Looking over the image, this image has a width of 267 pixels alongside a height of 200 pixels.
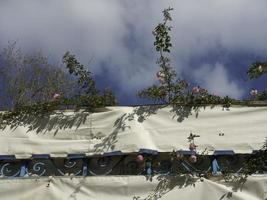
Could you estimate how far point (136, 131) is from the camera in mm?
6586

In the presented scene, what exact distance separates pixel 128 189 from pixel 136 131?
80 cm

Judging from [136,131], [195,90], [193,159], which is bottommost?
[193,159]

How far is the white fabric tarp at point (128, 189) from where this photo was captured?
19.8 feet

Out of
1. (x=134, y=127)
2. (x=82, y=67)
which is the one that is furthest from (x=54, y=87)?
(x=134, y=127)

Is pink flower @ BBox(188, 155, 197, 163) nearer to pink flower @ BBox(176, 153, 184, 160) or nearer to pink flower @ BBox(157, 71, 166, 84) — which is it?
pink flower @ BBox(176, 153, 184, 160)

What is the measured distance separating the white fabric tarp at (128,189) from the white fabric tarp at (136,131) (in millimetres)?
407

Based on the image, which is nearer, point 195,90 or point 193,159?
point 193,159

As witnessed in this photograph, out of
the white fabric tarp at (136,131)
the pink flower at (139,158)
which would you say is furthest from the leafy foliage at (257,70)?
the pink flower at (139,158)

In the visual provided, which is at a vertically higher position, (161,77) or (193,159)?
(161,77)

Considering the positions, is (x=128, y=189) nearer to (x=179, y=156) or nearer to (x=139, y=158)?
(x=139, y=158)

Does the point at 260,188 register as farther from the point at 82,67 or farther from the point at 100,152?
the point at 82,67

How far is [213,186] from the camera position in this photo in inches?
239

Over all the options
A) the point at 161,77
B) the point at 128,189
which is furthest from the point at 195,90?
the point at 128,189

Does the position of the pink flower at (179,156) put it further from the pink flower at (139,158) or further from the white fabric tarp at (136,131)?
the pink flower at (139,158)
